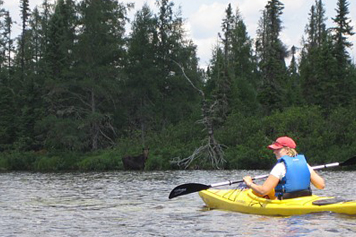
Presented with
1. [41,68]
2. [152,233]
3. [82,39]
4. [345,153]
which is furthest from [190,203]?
[41,68]

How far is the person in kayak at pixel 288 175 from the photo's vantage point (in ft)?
29.9

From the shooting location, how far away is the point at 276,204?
31.0 ft

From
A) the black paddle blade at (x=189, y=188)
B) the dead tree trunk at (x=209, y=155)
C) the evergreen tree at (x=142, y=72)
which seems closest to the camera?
the black paddle blade at (x=189, y=188)

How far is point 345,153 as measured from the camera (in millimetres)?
27875

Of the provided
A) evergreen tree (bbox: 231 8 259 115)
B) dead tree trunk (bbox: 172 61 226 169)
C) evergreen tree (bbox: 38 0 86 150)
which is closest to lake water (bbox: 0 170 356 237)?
dead tree trunk (bbox: 172 61 226 169)

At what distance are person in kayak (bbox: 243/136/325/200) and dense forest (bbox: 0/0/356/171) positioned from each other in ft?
61.0

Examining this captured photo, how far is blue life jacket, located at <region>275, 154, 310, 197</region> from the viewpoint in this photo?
9.10m

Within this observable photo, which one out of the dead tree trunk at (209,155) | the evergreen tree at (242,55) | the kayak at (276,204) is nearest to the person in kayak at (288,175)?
the kayak at (276,204)

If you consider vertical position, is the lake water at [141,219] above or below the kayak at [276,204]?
below

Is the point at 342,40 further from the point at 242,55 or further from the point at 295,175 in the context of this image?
the point at 295,175

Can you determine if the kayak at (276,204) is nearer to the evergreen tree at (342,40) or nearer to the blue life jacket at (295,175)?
the blue life jacket at (295,175)

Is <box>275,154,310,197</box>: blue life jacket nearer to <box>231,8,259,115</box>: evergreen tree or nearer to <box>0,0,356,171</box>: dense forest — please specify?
<box>0,0,356,171</box>: dense forest

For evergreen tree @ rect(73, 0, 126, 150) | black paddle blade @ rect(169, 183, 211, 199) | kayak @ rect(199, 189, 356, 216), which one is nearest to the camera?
kayak @ rect(199, 189, 356, 216)

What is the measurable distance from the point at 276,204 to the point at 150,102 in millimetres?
31830
